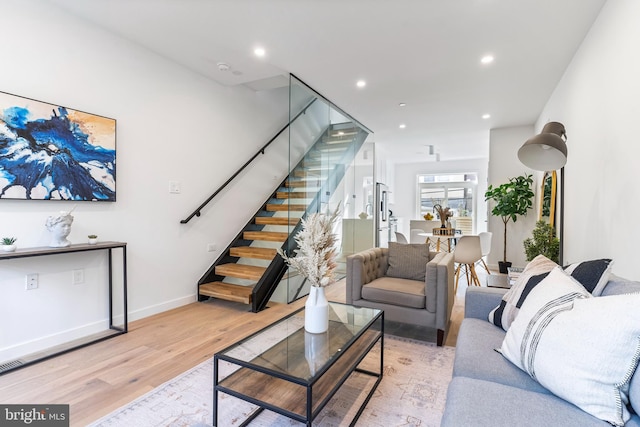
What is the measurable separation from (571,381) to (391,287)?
188 cm

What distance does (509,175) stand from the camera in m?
5.78

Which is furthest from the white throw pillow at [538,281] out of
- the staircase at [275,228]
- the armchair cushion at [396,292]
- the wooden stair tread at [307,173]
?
the wooden stair tread at [307,173]

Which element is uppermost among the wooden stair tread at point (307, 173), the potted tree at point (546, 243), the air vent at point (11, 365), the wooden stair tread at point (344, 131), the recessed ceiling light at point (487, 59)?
the recessed ceiling light at point (487, 59)

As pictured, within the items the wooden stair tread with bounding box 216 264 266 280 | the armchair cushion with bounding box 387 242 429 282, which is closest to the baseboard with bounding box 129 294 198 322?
the wooden stair tread with bounding box 216 264 266 280

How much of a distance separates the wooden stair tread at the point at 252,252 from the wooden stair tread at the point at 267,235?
0.16 meters

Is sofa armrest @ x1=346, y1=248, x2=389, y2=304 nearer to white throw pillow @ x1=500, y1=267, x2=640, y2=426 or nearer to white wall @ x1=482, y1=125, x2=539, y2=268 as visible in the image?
white throw pillow @ x1=500, y1=267, x2=640, y2=426

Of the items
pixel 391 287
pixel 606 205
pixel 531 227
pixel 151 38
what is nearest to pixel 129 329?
pixel 391 287

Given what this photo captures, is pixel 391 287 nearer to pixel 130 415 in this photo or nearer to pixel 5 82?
pixel 130 415

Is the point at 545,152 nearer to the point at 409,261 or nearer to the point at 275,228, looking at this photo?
the point at 409,261

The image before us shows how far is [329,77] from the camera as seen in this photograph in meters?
3.78

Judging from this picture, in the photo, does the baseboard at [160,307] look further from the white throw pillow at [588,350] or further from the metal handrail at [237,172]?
the white throw pillow at [588,350]

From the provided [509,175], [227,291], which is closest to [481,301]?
[227,291]

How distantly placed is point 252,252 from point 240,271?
0.36m

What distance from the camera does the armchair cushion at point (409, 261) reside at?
3.31 m
